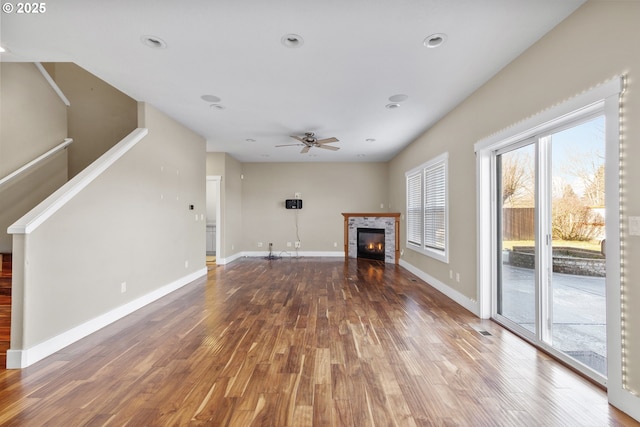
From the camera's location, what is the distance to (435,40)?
8.11 ft

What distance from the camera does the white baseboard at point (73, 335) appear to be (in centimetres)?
224

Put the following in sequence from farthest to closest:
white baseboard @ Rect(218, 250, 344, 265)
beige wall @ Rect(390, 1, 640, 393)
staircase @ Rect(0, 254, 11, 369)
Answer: white baseboard @ Rect(218, 250, 344, 265)
staircase @ Rect(0, 254, 11, 369)
beige wall @ Rect(390, 1, 640, 393)

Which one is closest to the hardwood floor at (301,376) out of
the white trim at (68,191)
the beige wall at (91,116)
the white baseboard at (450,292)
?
the white baseboard at (450,292)

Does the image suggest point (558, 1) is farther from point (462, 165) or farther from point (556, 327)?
point (556, 327)

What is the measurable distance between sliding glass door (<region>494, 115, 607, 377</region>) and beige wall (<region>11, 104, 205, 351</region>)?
14.7 feet

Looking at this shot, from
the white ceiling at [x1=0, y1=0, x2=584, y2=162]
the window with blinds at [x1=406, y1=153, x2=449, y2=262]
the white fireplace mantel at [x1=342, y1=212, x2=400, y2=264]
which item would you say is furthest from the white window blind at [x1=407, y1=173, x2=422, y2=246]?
the white ceiling at [x1=0, y1=0, x2=584, y2=162]

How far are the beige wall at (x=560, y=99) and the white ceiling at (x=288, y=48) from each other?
155 mm

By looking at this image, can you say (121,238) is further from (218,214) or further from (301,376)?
(218,214)

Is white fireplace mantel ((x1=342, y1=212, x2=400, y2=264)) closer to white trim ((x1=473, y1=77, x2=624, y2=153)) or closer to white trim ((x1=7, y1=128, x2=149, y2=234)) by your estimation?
white trim ((x1=473, y1=77, x2=624, y2=153))

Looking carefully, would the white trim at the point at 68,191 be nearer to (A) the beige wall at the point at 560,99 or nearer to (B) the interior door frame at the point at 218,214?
(B) the interior door frame at the point at 218,214

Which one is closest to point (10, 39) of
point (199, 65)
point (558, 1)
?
point (199, 65)

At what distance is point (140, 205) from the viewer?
12.5 feet

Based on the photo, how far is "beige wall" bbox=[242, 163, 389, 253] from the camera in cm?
844

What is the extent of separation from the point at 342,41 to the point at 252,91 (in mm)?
1502
